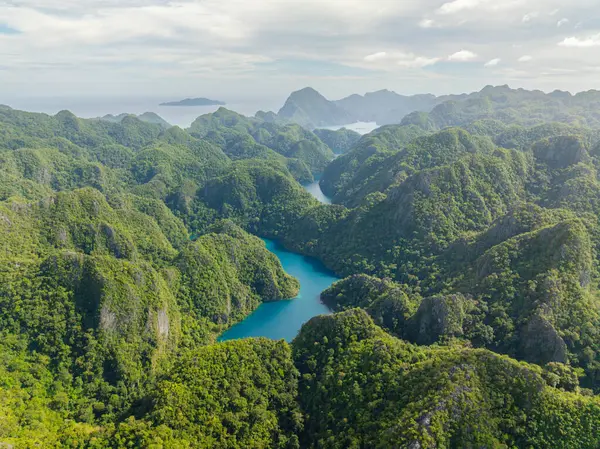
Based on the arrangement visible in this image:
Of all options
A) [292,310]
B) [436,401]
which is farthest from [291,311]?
[436,401]

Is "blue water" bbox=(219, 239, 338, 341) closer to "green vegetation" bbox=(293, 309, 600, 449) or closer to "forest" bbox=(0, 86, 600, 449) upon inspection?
"forest" bbox=(0, 86, 600, 449)

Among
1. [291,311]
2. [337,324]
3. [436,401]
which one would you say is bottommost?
[291,311]

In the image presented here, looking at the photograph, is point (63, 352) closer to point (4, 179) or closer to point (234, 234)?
point (234, 234)

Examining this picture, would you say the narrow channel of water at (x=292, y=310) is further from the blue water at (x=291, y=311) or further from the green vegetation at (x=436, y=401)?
the green vegetation at (x=436, y=401)

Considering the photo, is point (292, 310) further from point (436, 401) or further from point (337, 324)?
point (436, 401)

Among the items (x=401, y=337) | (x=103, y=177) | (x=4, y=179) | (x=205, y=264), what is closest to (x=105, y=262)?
(x=205, y=264)

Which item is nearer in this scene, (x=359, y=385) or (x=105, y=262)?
(x=359, y=385)

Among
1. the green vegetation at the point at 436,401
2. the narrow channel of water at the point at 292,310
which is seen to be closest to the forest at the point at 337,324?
the green vegetation at the point at 436,401
